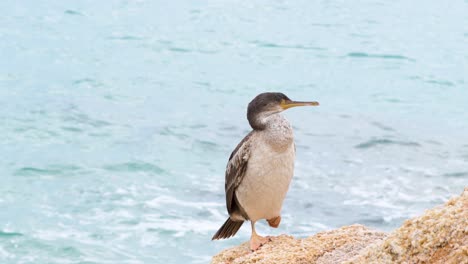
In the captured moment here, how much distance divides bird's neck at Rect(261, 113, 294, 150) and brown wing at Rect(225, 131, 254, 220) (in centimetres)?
14

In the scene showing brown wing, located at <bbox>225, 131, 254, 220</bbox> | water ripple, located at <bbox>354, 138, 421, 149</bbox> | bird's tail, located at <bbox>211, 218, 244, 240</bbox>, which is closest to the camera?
brown wing, located at <bbox>225, 131, 254, 220</bbox>

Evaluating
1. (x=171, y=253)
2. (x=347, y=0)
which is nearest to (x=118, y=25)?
(x=347, y=0)

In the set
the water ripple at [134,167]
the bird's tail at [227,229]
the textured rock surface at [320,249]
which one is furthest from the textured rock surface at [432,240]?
the water ripple at [134,167]

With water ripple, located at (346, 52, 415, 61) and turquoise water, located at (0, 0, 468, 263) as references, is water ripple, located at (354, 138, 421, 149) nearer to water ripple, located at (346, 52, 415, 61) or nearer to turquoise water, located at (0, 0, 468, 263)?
turquoise water, located at (0, 0, 468, 263)

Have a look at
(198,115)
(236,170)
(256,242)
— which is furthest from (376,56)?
(256,242)

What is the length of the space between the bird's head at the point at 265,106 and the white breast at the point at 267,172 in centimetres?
7

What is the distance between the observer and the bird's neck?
3945mm

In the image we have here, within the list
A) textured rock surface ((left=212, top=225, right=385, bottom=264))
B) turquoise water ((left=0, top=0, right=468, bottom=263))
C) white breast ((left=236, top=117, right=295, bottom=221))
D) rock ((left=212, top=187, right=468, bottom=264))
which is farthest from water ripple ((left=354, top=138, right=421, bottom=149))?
rock ((left=212, top=187, right=468, bottom=264))

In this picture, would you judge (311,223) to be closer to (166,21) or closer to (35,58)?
(35,58)

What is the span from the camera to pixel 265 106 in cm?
398

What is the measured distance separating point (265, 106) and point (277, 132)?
0.13m

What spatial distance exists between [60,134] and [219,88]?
314 cm

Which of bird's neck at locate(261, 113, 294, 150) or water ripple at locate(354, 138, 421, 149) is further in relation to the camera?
water ripple at locate(354, 138, 421, 149)

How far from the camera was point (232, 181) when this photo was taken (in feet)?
13.9
